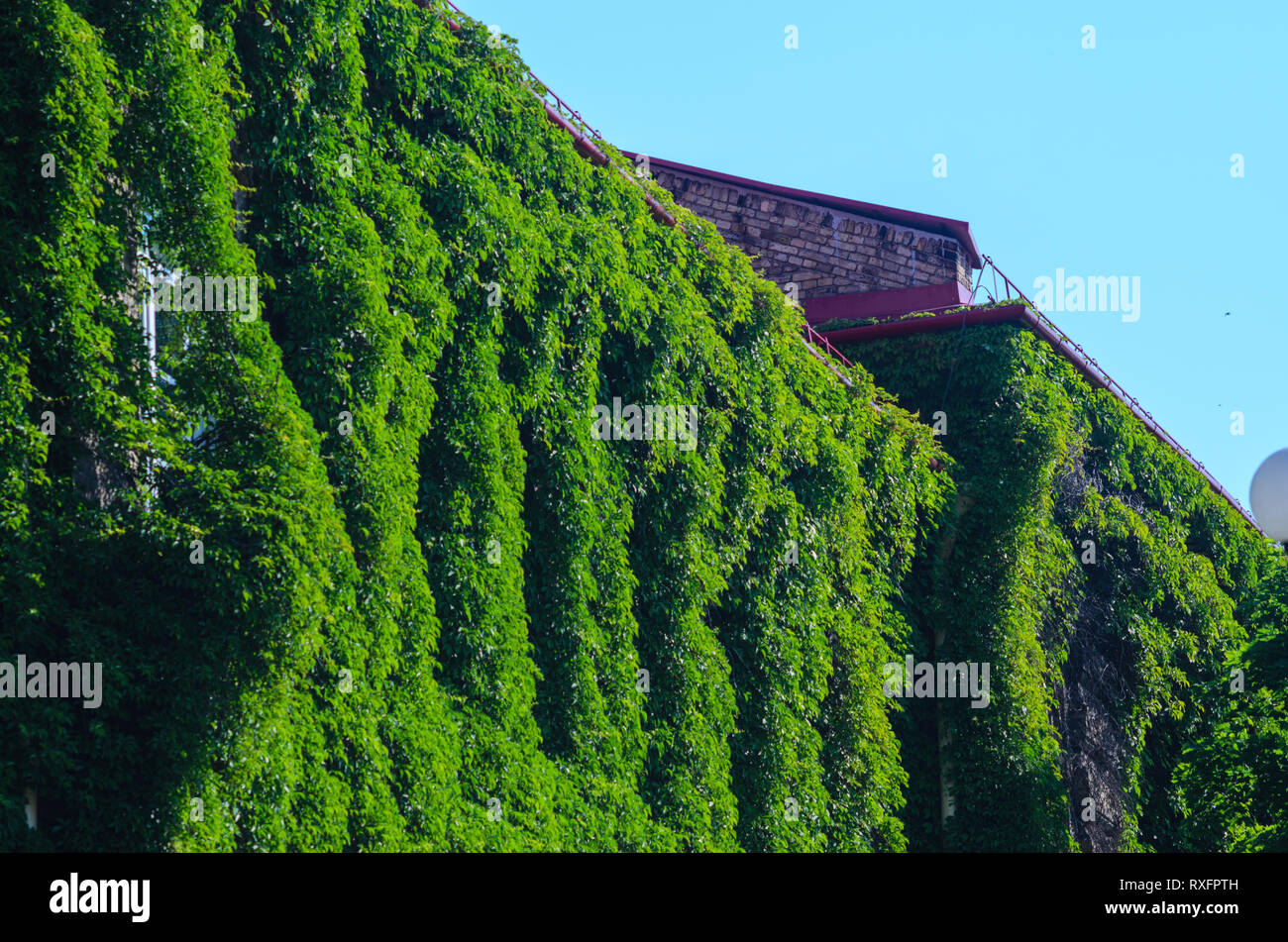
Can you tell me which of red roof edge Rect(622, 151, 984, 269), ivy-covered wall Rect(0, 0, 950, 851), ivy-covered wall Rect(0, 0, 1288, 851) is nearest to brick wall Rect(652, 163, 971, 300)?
red roof edge Rect(622, 151, 984, 269)

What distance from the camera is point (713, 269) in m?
13.3

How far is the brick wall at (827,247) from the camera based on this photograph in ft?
67.5

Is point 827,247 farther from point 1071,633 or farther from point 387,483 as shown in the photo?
point 387,483

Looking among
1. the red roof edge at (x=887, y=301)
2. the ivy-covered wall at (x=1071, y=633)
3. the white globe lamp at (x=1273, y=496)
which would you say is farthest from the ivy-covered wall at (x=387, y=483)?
the red roof edge at (x=887, y=301)

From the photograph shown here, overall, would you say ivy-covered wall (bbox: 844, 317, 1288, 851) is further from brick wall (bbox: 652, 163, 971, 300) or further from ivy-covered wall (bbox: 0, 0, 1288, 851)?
brick wall (bbox: 652, 163, 971, 300)

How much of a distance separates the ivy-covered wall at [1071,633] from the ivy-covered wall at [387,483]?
61.1 inches

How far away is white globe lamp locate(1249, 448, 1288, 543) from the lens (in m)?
8.66

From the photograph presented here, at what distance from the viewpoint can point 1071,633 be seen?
639 inches

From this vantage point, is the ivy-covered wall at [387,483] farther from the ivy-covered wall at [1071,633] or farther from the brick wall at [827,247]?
the brick wall at [827,247]

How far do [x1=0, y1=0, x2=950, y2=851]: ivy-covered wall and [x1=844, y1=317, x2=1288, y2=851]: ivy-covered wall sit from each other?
1.55 meters

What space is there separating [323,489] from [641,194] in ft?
18.1

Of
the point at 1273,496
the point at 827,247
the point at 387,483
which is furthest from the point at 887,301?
the point at 387,483
